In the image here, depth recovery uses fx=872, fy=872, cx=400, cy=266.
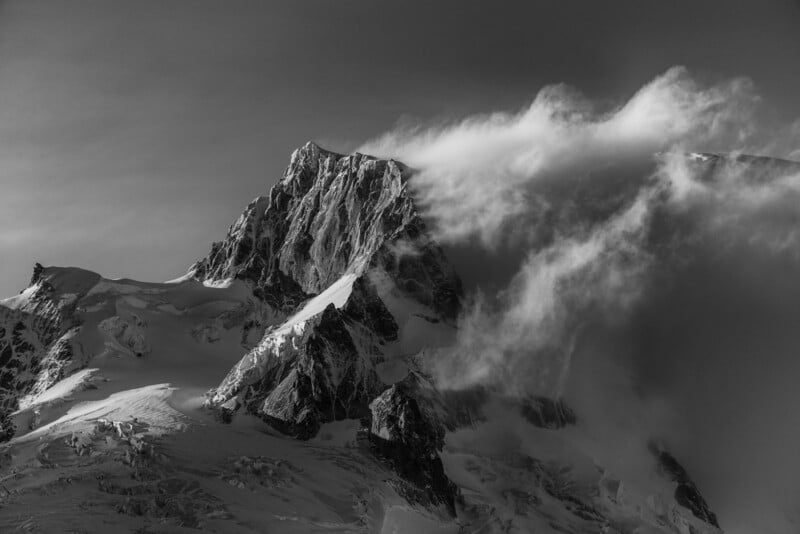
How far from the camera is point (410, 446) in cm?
17450

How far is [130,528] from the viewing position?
109 m

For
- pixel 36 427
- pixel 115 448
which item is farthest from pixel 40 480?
pixel 36 427

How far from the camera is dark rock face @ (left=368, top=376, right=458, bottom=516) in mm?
168500

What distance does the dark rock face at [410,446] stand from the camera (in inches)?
6634

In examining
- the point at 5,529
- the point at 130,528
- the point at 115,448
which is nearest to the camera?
the point at 5,529

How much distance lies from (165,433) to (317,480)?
30.4 m

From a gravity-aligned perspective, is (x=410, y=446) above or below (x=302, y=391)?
below

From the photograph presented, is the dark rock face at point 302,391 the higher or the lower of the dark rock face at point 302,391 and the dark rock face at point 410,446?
the higher

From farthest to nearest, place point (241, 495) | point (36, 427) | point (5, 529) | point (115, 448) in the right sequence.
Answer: point (36, 427), point (115, 448), point (241, 495), point (5, 529)

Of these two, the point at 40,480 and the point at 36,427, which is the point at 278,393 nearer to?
the point at 36,427

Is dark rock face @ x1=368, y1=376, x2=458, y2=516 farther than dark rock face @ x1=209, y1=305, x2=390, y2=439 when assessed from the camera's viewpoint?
No

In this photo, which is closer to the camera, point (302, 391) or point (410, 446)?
point (410, 446)

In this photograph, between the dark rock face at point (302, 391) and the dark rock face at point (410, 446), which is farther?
the dark rock face at point (302, 391)

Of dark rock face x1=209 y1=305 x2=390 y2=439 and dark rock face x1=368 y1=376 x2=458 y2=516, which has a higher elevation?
dark rock face x1=209 y1=305 x2=390 y2=439
